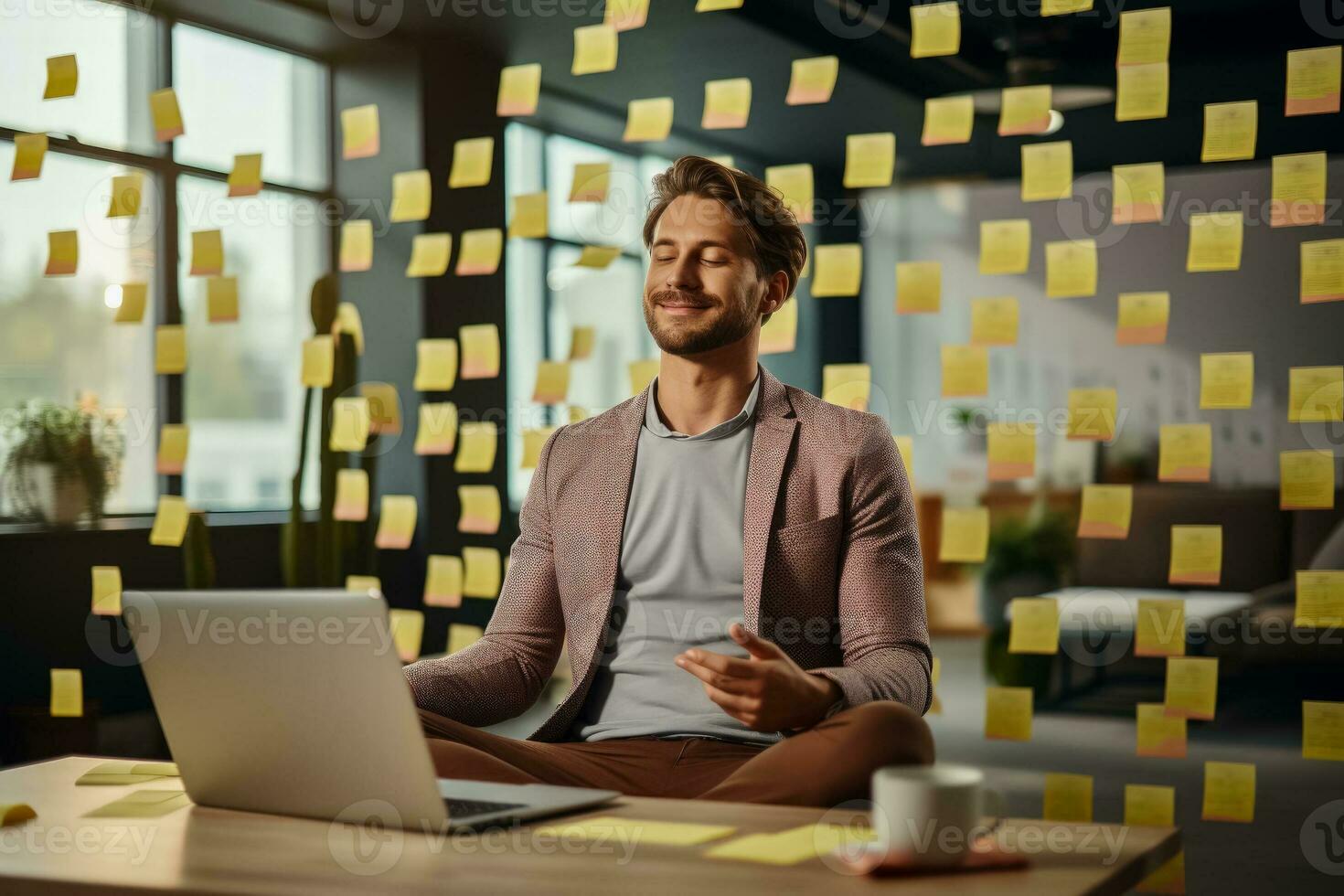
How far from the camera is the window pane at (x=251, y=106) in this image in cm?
469

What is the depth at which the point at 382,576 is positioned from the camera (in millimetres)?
5070

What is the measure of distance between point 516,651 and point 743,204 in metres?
0.72

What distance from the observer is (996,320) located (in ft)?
9.22

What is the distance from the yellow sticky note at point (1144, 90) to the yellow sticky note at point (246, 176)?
6.63ft

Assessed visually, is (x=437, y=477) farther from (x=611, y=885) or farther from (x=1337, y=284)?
(x=611, y=885)

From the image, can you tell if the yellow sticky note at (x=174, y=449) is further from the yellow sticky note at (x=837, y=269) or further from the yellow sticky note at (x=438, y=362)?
the yellow sticky note at (x=837, y=269)

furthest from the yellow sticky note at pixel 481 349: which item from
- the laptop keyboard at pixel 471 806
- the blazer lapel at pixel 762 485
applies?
the laptop keyboard at pixel 471 806

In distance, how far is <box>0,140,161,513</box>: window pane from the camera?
4109 mm

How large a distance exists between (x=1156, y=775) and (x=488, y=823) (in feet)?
9.98

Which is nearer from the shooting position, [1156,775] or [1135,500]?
[1156,775]

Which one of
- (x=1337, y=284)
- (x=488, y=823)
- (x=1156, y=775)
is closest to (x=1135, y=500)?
(x=1156, y=775)

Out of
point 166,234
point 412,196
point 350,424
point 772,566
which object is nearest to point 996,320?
point 772,566

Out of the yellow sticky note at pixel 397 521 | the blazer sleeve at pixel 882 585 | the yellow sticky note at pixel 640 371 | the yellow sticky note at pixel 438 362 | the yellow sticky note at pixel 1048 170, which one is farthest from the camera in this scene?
the yellow sticky note at pixel 397 521

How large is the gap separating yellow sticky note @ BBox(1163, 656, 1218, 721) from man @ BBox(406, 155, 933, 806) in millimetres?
1189
